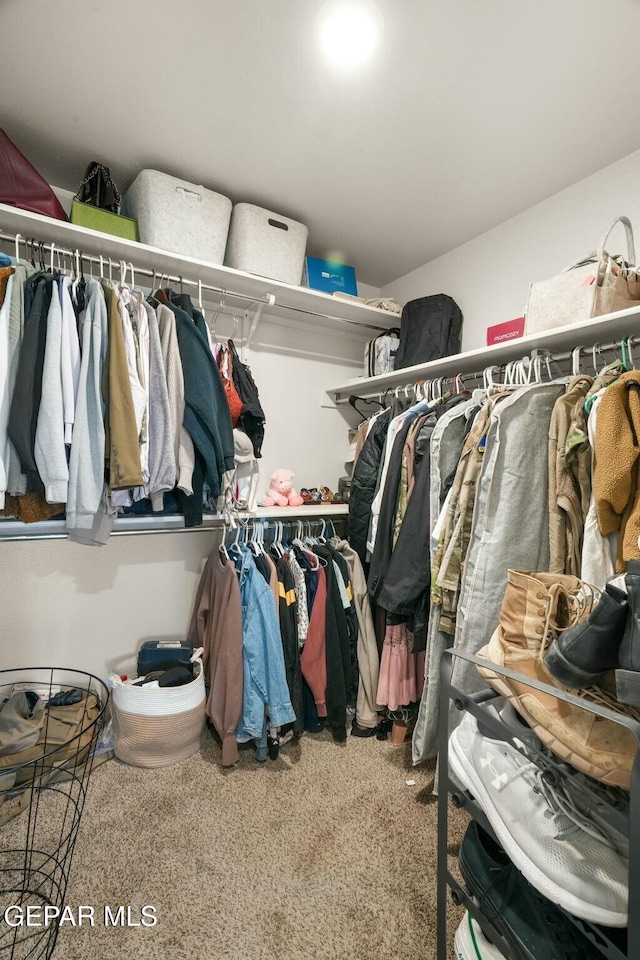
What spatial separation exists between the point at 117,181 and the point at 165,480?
1.37 metres

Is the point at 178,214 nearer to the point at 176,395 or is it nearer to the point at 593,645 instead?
the point at 176,395

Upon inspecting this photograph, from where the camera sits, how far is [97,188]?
168cm

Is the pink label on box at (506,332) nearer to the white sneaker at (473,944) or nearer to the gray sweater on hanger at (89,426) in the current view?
the gray sweater on hanger at (89,426)

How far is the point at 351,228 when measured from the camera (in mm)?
2184

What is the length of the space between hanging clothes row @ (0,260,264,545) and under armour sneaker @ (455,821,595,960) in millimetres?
1333

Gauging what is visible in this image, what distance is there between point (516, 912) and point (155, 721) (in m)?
1.38

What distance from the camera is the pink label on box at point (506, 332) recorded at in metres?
1.73

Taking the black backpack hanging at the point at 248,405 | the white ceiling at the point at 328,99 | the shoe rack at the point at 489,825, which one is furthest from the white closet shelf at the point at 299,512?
the white ceiling at the point at 328,99

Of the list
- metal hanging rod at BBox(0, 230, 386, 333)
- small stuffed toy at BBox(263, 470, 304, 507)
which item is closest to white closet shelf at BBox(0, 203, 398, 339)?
metal hanging rod at BBox(0, 230, 386, 333)

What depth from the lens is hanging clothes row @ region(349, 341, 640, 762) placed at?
1.16 meters

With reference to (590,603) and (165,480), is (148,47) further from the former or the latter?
(590,603)

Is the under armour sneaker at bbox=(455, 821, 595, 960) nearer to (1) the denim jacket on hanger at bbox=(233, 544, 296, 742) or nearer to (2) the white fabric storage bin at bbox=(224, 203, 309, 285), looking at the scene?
(1) the denim jacket on hanger at bbox=(233, 544, 296, 742)

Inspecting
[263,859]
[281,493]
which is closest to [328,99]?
[281,493]

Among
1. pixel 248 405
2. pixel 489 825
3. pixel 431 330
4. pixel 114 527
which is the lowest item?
pixel 489 825
